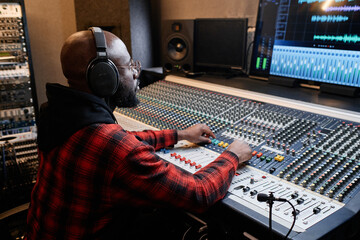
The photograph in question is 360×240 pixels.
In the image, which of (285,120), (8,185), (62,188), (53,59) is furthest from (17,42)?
(285,120)

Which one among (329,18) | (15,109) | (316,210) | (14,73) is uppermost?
(329,18)

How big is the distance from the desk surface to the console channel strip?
1.29 metres

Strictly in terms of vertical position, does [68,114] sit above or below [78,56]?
below

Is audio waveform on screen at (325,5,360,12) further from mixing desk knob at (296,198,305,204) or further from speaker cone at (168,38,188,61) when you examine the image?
mixing desk knob at (296,198,305,204)

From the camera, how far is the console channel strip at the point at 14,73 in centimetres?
209

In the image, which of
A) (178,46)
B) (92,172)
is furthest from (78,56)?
(178,46)

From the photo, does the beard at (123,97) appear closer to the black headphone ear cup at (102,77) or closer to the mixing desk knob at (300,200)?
the black headphone ear cup at (102,77)

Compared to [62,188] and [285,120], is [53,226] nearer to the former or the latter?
[62,188]

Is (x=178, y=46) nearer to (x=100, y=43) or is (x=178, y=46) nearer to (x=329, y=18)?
(x=329, y=18)

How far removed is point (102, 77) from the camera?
87cm

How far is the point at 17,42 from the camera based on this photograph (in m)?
2.14

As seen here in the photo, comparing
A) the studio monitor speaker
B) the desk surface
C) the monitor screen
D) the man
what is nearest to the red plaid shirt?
the man

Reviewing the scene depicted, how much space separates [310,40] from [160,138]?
102 cm

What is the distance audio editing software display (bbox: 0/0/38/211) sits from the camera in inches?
82.8
